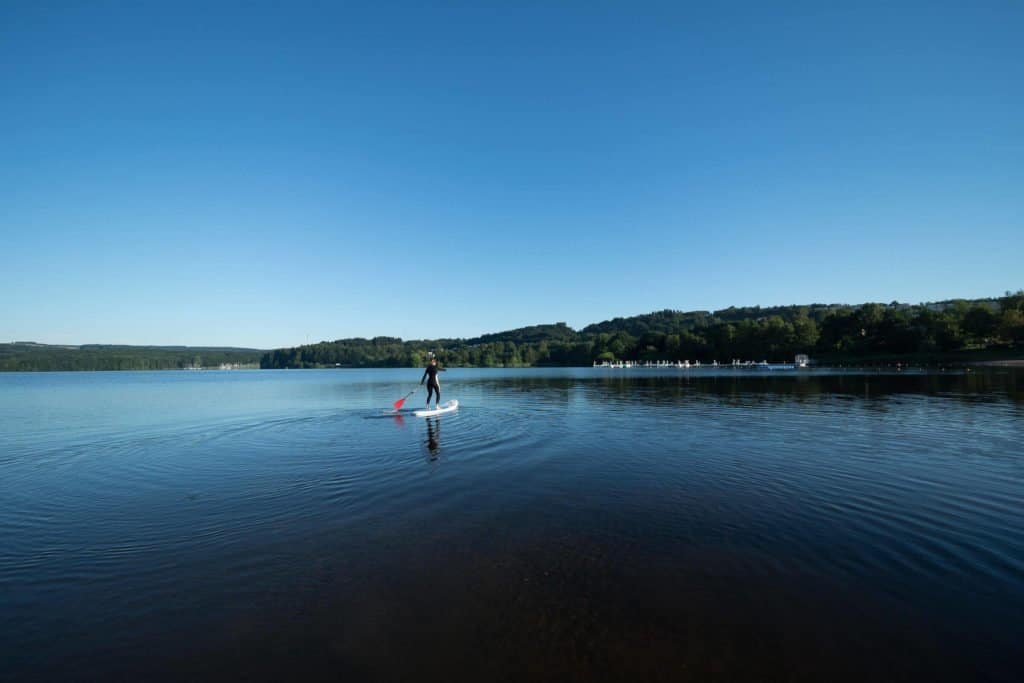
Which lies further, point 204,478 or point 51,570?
point 204,478

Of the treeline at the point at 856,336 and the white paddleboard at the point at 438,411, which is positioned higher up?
the treeline at the point at 856,336

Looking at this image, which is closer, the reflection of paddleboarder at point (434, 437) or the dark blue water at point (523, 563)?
the dark blue water at point (523, 563)

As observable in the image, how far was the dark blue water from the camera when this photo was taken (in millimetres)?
4684

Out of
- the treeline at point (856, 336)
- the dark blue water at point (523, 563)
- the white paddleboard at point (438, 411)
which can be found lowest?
the dark blue water at point (523, 563)

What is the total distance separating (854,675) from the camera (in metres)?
4.34

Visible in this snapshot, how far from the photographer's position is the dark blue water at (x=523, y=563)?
468 cm

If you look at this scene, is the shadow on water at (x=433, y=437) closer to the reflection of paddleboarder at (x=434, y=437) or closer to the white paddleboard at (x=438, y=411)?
the reflection of paddleboarder at (x=434, y=437)

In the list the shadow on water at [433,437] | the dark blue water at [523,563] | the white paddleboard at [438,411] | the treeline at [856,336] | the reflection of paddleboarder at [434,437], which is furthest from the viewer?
the treeline at [856,336]

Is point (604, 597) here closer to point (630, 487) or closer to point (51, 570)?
point (630, 487)

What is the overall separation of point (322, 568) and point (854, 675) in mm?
6267

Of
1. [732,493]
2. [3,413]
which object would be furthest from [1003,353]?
[3,413]

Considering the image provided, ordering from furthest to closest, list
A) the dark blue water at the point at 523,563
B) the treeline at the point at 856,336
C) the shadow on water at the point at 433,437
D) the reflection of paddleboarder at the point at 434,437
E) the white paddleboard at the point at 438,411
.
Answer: the treeline at the point at 856,336 → the white paddleboard at the point at 438,411 → the reflection of paddleboarder at the point at 434,437 → the shadow on water at the point at 433,437 → the dark blue water at the point at 523,563

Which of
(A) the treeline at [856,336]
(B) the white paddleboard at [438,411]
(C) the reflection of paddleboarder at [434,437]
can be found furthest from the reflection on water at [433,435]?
(A) the treeline at [856,336]

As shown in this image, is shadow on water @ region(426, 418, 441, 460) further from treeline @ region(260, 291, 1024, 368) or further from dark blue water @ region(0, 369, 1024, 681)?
treeline @ region(260, 291, 1024, 368)
